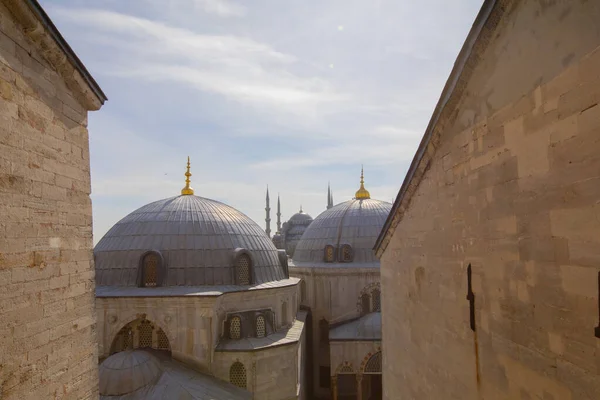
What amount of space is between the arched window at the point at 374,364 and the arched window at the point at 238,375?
6.96m

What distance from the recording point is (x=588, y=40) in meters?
2.79

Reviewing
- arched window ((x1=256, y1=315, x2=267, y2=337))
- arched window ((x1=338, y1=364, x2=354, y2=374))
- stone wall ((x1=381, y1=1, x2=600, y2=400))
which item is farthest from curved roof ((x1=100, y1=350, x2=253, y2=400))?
stone wall ((x1=381, y1=1, x2=600, y2=400))

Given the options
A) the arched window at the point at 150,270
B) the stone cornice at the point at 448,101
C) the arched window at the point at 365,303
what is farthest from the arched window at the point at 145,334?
the arched window at the point at 365,303

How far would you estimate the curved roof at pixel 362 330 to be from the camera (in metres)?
18.9

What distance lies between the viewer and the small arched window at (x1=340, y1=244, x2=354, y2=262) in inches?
895

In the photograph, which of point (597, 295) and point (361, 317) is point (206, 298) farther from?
point (597, 295)

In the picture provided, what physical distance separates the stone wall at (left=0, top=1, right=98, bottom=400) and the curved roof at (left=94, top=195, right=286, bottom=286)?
34.4 feet

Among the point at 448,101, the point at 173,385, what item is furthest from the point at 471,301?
the point at 173,385

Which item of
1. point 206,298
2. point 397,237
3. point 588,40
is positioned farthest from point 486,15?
point 206,298

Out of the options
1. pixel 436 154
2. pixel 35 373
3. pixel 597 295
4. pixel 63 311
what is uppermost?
pixel 436 154

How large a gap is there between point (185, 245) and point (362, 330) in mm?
9303

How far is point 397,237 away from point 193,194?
14254 mm

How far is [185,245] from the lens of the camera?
16125 millimetres

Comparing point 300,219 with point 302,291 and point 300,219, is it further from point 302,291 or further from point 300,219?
point 302,291
